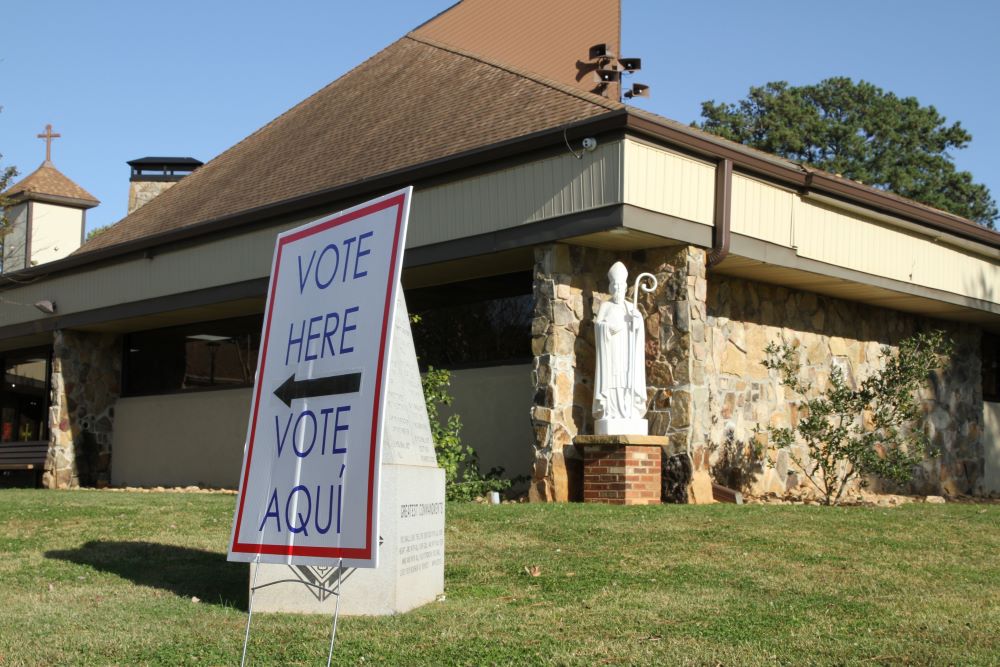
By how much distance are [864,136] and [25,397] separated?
3242 cm

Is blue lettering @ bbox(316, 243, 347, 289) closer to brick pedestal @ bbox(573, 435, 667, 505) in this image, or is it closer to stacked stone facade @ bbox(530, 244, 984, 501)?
brick pedestal @ bbox(573, 435, 667, 505)

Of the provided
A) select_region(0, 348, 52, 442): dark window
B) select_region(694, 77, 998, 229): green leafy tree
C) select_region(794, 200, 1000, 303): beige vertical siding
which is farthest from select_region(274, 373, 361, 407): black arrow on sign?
select_region(694, 77, 998, 229): green leafy tree

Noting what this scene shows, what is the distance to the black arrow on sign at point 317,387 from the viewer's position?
5.19m

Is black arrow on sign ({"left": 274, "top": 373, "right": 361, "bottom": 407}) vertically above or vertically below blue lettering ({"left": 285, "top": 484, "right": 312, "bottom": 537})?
above

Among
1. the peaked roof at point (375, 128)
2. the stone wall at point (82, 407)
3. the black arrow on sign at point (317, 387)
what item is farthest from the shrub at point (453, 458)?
the stone wall at point (82, 407)

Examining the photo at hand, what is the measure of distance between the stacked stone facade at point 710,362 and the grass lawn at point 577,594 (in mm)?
1978

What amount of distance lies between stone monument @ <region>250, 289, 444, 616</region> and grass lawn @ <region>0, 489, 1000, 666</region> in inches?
7.1

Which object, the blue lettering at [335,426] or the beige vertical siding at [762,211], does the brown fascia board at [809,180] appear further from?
the blue lettering at [335,426]

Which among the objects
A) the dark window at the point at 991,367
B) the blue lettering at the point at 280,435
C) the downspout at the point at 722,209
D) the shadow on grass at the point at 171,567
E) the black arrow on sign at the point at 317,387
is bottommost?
the shadow on grass at the point at 171,567

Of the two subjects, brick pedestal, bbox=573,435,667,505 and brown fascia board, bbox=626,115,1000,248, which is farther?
brown fascia board, bbox=626,115,1000,248

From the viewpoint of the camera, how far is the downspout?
13.2m

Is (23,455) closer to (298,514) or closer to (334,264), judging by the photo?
(334,264)

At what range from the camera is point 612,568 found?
794 cm

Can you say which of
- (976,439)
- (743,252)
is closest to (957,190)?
(976,439)
